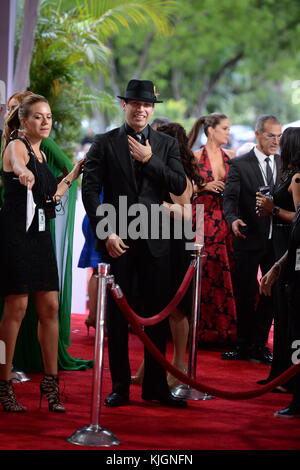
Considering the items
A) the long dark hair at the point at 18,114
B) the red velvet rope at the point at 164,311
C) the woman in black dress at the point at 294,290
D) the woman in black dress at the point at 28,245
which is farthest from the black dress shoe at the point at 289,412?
the long dark hair at the point at 18,114

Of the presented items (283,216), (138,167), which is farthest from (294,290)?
(138,167)

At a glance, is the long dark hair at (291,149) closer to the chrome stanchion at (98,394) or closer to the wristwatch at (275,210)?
the wristwatch at (275,210)

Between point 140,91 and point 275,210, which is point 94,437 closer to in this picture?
point 140,91

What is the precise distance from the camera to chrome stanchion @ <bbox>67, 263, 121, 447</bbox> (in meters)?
3.81

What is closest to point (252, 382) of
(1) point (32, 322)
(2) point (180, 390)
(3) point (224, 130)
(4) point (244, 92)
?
(2) point (180, 390)

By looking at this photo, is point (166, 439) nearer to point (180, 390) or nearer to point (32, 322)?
point (180, 390)

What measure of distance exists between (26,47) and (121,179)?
2984 mm

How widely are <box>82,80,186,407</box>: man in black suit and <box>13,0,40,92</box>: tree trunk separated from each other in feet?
7.98

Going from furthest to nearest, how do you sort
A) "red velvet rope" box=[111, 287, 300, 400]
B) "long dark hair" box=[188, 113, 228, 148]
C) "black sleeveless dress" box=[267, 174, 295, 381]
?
1. "long dark hair" box=[188, 113, 228, 148]
2. "black sleeveless dress" box=[267, 174, 295, 381]
3. "red velvet rope" box=[111, 287, 300, 400]

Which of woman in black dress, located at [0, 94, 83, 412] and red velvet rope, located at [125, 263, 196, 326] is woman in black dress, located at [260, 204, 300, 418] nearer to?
red velvet rope, located at [125, 263, 196, 326]

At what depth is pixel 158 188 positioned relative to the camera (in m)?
4.61

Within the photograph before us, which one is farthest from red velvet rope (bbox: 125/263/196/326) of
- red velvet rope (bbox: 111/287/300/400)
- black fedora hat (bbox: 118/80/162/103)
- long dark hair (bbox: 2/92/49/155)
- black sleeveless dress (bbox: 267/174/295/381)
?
long dark hair (bbox: 2/92/49/155)

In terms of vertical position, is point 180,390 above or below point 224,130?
below
